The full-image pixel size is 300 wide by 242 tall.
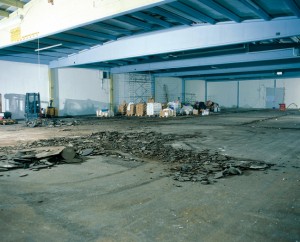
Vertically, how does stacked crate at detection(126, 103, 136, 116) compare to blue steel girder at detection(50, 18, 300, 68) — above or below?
below

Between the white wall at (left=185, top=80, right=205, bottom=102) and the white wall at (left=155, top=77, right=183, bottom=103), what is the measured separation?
57.2 inches

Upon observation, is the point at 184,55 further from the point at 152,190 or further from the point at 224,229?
the point at 224,229

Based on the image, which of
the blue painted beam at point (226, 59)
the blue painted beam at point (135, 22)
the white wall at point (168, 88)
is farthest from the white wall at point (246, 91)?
the blue painted beam at point (135, 22)

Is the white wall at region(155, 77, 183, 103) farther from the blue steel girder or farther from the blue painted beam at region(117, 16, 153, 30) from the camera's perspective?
the blue painted beam at region(117, 16, 153, 30)

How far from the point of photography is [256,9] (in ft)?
28.8

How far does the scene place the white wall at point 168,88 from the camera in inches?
1187

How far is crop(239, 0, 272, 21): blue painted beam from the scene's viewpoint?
822 cm

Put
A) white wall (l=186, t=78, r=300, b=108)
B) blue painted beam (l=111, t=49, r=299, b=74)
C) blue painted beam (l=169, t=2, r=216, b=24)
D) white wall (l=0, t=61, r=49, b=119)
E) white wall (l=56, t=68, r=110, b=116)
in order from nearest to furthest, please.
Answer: blue painted beam (l=169, t=2, r=216, b=24) < blue painted beam (l=111, t=49, r=299, b=74) < white wall (l=0, t=61, r=49, b=119) < white wall (l=56, t=68, r=110, b=116) < white wall (l=186, t=78, r=300, b=108)

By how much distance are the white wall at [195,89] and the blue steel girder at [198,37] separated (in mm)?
21122

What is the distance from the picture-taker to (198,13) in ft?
31.1

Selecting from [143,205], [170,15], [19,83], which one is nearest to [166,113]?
[19,83]

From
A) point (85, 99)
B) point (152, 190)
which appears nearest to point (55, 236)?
point (152, 190)

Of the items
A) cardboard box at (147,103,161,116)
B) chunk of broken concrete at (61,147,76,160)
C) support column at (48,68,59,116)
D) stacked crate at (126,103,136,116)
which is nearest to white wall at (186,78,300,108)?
stacked crate at (126,103,136,116)

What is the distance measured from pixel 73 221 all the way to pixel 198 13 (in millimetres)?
8666
